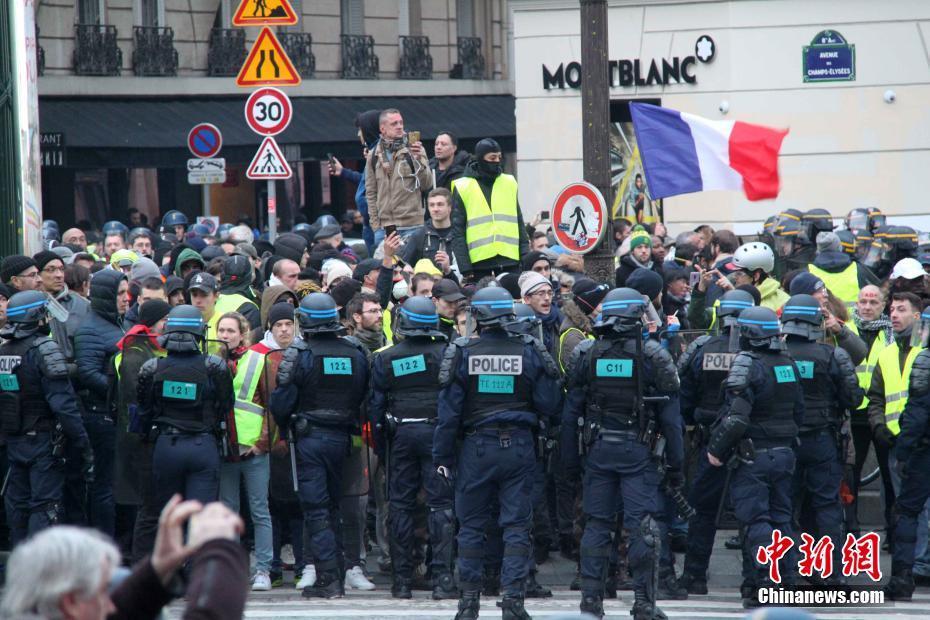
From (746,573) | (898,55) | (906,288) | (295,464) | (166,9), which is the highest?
(166,9)

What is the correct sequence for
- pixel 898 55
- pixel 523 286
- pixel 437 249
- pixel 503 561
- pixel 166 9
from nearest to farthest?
pixel 503 561 → pixel 523 286 → pixel 437 249 → pixel 898 55 → pixel 166 9

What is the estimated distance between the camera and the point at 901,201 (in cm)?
2017

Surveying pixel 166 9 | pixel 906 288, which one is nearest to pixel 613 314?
pixel 906 288

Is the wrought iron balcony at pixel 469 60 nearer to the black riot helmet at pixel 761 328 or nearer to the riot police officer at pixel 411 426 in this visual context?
the riot police officer at pixel 411 426

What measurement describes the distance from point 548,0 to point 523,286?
11077 millimetres

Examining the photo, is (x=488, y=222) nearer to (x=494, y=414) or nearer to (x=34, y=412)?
(x=494, y=414)

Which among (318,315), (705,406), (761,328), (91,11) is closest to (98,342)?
(318,315)

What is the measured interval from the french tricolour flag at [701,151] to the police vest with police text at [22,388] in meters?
6.29

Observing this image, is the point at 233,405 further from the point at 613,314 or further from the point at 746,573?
the point at 746,573

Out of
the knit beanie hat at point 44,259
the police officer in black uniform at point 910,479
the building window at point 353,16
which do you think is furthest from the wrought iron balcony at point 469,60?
the police officer in black uniform at point 910,479

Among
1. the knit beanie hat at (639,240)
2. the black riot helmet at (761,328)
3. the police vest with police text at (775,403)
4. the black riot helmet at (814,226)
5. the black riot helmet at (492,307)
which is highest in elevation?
the black riot helmet at (814,226)

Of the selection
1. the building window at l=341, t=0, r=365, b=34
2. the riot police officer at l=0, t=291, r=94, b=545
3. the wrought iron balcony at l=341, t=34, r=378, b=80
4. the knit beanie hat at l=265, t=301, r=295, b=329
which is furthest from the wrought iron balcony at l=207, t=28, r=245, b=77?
the riot police officer at l=0, t=291, r=94, b=545

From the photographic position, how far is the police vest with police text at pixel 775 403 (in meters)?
9.57
